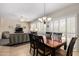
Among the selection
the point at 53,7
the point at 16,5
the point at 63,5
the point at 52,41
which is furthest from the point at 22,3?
the point at 52,41

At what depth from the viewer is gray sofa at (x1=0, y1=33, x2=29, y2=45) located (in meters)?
2.23

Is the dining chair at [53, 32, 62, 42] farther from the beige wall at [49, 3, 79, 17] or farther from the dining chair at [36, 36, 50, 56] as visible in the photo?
the beige wall at [49, 3, 79, 17]

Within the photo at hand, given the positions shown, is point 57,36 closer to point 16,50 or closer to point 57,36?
point 57,36

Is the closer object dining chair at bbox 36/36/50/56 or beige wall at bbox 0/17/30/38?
beige wall at bbox 0/17/30/38

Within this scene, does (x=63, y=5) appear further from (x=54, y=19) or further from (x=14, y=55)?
(x=14, y=55)

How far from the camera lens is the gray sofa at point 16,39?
2.23m

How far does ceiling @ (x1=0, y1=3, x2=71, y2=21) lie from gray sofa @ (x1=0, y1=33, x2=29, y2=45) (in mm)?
374

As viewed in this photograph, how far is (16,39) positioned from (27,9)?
27.1 inches

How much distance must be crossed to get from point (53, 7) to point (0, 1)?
111cm

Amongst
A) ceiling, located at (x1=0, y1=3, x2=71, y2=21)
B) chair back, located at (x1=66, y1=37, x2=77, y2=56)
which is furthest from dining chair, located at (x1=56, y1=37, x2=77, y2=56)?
ceiling, located at (x1=0, y1=3, x2=71, y2=21)

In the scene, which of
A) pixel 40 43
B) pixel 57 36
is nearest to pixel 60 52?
pixel 57 36

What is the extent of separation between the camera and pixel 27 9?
2.23 m

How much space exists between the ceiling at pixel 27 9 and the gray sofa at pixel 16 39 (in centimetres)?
37

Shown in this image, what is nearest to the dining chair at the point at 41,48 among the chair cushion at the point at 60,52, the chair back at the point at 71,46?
the chair cushion at the point at 60,52
